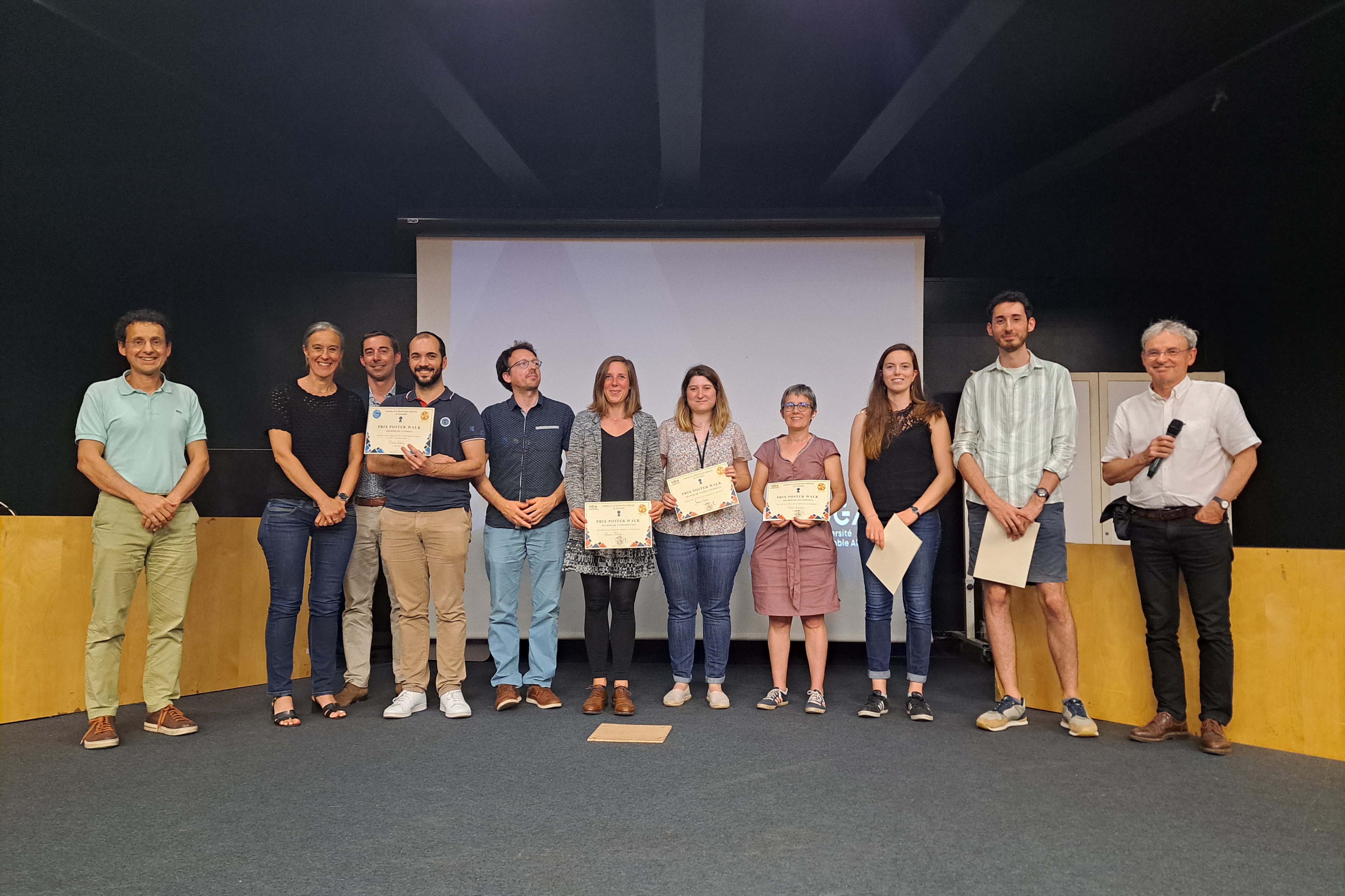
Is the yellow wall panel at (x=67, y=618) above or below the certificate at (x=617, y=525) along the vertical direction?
below

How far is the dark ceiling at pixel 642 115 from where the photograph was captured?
12.1ft

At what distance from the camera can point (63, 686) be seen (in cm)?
347

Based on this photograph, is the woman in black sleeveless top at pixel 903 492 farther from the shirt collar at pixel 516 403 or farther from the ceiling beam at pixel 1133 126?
the ceiling beam at pixel 1133 126

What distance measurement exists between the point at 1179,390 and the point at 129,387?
13.5 ft

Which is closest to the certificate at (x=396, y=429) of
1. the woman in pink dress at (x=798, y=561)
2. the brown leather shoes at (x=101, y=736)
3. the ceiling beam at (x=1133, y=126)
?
the brown leather shoes at (x=101, y=736)

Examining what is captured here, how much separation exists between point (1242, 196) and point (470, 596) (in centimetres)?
530

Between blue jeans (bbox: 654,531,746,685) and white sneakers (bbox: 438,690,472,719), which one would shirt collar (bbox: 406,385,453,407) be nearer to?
blue jeans (bbox: 654,531,746,685)

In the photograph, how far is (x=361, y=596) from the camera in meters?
3.89

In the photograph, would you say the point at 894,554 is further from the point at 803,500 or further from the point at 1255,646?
the point at 1255,646

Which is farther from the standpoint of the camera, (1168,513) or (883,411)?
(883,411)

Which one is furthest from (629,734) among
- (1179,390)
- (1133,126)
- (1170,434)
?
(1133,126)

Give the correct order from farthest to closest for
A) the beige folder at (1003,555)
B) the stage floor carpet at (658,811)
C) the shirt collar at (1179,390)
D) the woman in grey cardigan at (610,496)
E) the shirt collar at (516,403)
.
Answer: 1. the shirt collar at (516,403)
2. the woman in grey cardigan at (610,496)
3. the beige folder at (1003,555)
4. the shirt collar at (1179,390)
5. the stage floor carpet at (658,811)

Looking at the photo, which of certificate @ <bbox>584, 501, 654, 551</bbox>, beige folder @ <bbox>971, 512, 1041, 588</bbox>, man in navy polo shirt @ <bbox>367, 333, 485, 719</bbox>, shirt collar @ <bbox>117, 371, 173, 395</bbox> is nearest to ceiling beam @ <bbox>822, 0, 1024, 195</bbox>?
beige folder @ <bbox>971, 512, 1041, 588</bbox>

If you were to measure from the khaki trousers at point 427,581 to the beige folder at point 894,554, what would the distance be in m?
1.79
